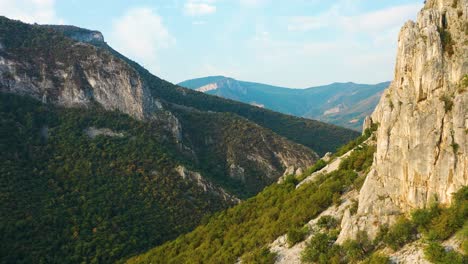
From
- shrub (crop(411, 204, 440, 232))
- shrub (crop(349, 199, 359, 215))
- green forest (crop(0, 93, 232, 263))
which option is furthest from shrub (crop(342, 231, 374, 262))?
green forest (crop(0, 93, 232, 263))

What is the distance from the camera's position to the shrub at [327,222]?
96.0ft

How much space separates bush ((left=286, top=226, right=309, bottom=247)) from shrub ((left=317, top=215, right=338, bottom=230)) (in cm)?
132

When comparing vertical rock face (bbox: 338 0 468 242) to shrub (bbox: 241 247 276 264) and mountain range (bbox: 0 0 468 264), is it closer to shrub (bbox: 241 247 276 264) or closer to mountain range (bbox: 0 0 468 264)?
mountain range (bbox: 0 0 468 264)

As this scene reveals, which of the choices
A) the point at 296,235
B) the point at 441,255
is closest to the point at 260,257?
the point at 296,235

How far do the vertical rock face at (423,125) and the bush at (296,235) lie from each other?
Result: 14.0 feet

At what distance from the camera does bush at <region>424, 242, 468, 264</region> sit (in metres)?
19.6

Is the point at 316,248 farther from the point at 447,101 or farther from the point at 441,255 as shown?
the point at 447,101

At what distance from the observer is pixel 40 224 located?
56844 millimetres

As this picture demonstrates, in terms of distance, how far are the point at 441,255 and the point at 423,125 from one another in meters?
7.69

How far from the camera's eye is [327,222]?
29.7 m

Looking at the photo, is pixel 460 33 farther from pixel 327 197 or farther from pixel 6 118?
pixel 6 118

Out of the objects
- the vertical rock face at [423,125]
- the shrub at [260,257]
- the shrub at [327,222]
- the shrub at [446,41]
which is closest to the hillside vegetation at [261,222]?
the shrub at [260,257]

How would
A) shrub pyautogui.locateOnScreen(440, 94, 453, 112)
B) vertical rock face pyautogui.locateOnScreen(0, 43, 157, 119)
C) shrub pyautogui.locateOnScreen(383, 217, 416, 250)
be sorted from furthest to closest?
vertical rock face pyautogui.locateOnScreen(0, 43, 157, 119), shrub pyautogui.locateOnScreen(383, 217, 416, 250), shrub pyautogui.locateOnScreen(440, 94, 453, 112)

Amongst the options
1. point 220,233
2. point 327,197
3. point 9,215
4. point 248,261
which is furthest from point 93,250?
point 327,197
